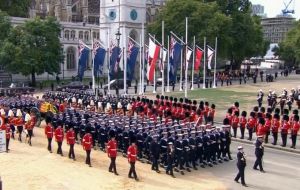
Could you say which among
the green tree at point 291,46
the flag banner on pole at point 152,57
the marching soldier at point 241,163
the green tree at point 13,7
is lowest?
the marching soldier at point 241,163

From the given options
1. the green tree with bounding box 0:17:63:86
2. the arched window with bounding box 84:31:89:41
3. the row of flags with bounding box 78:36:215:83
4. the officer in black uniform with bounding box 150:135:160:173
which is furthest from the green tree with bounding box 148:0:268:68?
the officer in black uniform with bounding box 150:135:160:173

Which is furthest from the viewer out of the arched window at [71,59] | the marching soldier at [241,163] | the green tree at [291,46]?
the green tree at [291,46]

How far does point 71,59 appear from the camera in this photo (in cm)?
6731

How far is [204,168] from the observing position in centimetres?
1830

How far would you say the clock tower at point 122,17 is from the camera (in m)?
65.1

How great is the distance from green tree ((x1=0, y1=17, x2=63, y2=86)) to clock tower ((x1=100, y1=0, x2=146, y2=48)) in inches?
530

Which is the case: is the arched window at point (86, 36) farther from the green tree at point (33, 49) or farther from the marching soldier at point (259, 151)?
the marching soldier at point (259, 151)

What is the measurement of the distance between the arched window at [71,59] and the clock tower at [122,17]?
4.90 m

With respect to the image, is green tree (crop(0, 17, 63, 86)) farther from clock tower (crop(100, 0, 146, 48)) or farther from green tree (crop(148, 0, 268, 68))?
green tree (crop(148, 0, 268, 68))

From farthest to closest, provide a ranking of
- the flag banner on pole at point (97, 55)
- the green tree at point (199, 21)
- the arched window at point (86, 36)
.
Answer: the arched window at point (86, 36), the green tree at point (199, 21), the flag banner on pole at point (97, 55)

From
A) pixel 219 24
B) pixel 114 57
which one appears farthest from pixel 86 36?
pixel 114 57

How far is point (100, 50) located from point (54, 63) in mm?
17729

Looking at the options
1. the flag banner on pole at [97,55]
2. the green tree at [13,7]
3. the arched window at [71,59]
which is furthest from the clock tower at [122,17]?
the flag banner on pole at [97,55]

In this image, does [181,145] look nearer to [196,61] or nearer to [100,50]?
[100,50]
